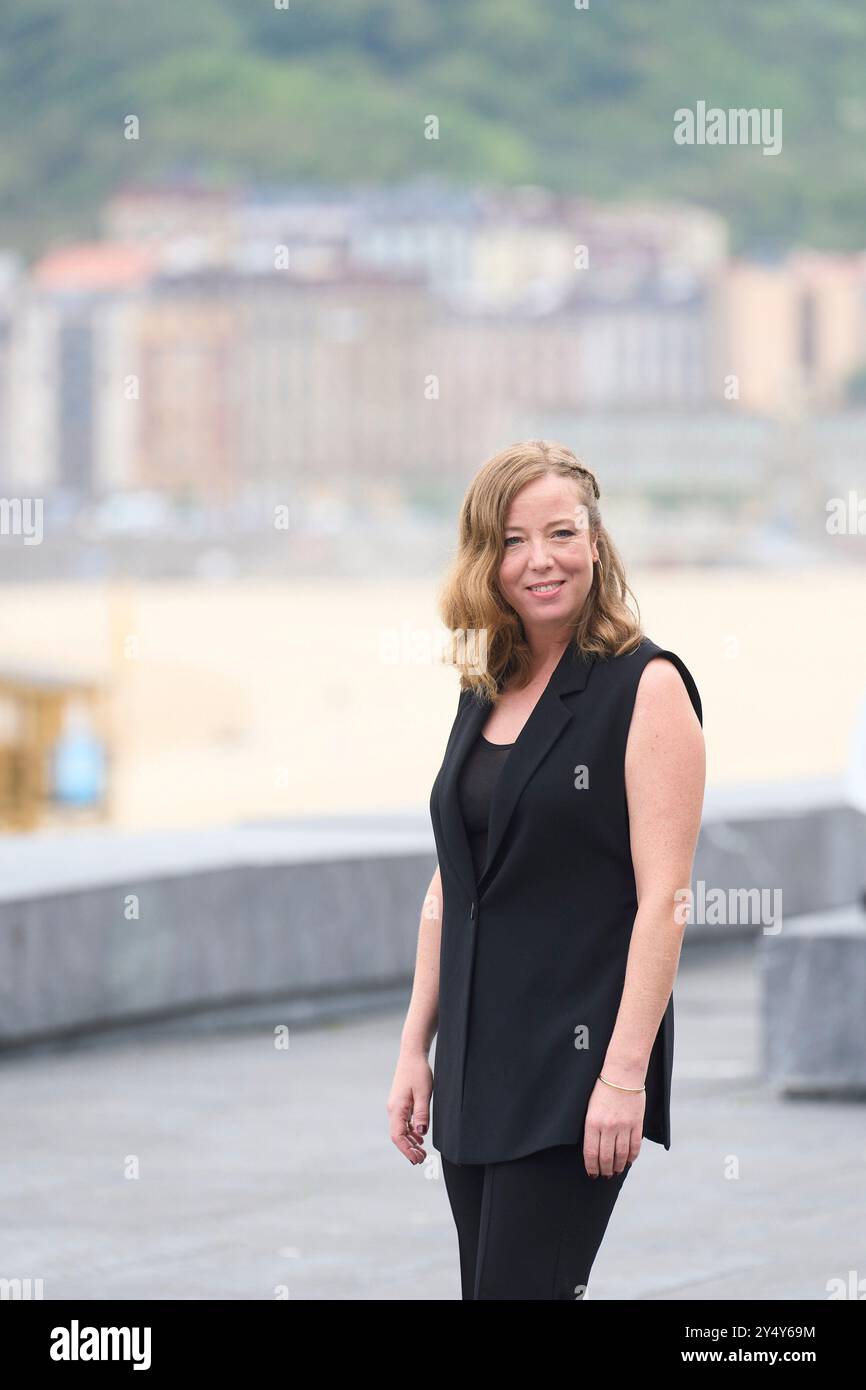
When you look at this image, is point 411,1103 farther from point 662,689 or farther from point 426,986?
point 662,689

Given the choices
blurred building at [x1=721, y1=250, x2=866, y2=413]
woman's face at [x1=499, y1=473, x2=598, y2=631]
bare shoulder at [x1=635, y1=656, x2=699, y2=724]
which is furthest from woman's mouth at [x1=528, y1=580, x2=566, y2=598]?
blurred building at [x1=721, y1=250, x2=866, y2=413]

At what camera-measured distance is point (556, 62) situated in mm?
134250

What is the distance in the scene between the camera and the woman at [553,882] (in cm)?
251

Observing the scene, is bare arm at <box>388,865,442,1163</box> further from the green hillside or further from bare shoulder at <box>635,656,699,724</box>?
the green hillside

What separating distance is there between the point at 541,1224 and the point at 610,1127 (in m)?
0.13

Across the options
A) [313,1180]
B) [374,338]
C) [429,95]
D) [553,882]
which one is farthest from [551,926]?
[429,95]

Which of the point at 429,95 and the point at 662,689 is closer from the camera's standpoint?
the point at 662,689

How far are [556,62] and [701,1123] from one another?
440 feet

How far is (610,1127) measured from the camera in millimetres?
2492

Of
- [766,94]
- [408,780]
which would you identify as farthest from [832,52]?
[408,780]

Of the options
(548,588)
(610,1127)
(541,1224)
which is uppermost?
(548,588)

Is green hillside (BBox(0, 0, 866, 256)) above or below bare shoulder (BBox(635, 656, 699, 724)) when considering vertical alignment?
above

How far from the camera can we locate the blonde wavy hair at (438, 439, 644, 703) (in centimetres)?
262

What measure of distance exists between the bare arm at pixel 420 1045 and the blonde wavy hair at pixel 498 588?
0.27m
